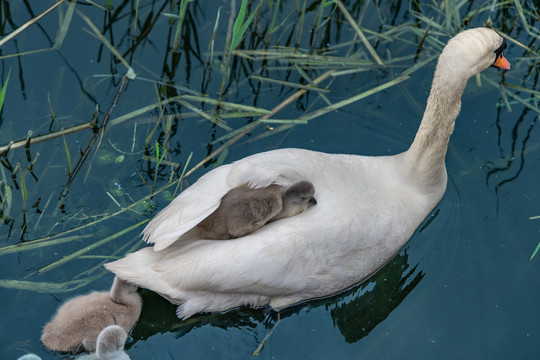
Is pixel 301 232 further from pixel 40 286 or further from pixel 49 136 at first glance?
pixel 49 136

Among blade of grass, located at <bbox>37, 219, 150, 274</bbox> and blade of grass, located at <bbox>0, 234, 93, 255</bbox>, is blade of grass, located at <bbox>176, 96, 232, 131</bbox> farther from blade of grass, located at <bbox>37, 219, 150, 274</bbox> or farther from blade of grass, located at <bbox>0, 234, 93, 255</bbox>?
blade of grass, located at <bbox>0, 234, 93, 255</bbox>

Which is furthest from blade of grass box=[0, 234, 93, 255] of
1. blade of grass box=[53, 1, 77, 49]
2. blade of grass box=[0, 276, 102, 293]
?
blade of grass box=[53, 1, 77, 49]

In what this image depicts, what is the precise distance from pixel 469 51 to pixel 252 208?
179 cm

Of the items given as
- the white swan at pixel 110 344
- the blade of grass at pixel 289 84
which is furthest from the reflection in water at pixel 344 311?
the blade of grass at pixel 289 84

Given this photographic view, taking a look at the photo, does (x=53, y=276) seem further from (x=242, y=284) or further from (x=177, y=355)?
Result: (x=242, y=284)

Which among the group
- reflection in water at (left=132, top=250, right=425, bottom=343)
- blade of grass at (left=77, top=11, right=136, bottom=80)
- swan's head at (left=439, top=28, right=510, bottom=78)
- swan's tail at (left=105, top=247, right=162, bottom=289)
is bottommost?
reflection in water at (left=132, top=250, right=425, bottom=343)

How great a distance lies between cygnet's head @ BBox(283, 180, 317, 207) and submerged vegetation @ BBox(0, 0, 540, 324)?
3.62 ft

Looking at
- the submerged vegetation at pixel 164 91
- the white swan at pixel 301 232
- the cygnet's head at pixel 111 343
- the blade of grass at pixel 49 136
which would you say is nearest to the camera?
the cygnet's head at pixel 111 343

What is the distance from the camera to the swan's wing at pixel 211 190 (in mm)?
4977

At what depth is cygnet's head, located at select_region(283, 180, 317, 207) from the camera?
495 cm

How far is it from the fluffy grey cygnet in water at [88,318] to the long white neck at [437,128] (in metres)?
2.23

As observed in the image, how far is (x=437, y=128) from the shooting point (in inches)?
A: 216

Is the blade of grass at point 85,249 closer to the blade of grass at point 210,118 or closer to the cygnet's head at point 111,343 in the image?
the cygnet's head at point 111,343

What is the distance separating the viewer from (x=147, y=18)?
7.09m
